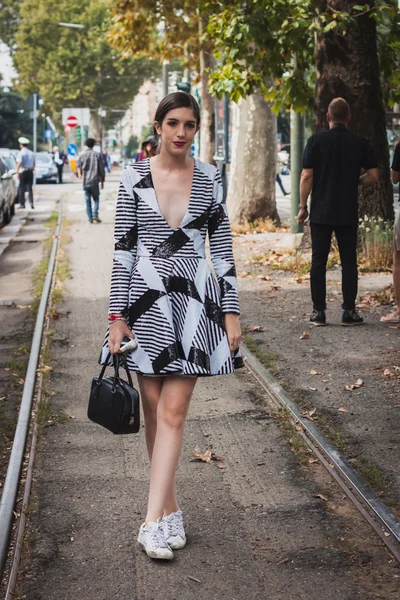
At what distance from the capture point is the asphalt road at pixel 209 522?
13.7ft

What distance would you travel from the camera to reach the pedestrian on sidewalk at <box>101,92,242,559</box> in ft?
14.1

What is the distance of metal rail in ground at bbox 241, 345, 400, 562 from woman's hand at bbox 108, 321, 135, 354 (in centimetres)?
136

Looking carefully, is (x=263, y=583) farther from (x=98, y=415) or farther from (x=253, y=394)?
(x=253, y=394)

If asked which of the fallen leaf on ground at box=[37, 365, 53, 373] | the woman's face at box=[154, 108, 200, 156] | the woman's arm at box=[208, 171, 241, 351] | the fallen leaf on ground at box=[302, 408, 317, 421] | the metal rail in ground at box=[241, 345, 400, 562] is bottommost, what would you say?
the fallen leaf on ground at box=[37, 365, 53, 373]

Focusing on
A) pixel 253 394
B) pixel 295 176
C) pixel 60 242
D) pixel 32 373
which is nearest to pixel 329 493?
pixel 253 394

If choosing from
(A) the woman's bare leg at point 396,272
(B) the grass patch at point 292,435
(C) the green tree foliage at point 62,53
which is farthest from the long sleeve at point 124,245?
(C) the green tree foliage at point 62,53

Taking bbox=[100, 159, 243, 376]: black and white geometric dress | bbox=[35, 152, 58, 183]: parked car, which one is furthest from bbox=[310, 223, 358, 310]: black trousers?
bbox=[35, 152, 58, 183]: parked car

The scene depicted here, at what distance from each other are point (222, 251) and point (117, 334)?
540mm

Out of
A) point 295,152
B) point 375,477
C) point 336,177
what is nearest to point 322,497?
point 375,477

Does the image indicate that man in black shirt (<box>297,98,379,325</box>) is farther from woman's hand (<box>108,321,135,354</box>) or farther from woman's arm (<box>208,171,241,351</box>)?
woman's hand (<box>108,321,135,354</box>)

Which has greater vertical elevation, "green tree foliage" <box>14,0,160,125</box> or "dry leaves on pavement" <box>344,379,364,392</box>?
"green tree foliage" <box>14,0,160,125</box>

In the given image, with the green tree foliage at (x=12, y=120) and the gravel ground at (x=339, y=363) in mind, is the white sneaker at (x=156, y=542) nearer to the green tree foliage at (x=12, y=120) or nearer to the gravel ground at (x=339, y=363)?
the gravel ground at (x=339, y=363)

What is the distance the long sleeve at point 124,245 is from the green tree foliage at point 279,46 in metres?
10.0

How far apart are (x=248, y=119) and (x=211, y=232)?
55.5ft
